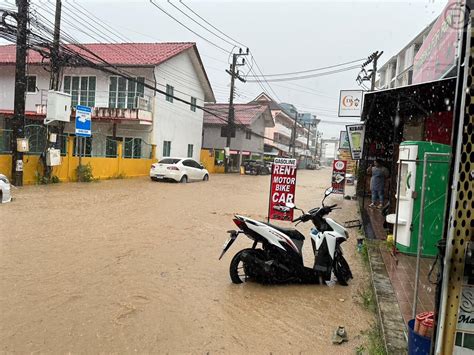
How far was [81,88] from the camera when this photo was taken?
2273 centimetres

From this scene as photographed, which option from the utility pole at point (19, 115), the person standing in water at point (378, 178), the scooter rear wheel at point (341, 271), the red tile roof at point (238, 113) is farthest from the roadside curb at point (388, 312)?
the red tile roof at point (238, 113)

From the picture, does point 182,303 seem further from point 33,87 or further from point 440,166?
point 33,87

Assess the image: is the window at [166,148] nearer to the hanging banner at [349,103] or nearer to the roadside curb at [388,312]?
the hanging banner at [349,103]

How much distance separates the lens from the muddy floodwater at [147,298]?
11.0 ft

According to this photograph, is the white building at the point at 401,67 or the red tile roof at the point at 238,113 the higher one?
the white building at the point at 401,67

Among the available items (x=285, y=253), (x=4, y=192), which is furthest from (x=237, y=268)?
(x=4, y=192)

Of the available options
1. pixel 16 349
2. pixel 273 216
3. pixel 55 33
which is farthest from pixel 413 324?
pixel 55 33

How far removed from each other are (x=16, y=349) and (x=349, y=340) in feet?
9.19

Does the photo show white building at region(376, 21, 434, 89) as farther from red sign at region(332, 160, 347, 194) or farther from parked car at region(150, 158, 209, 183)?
parked car at region(150, 158, 209, 183)

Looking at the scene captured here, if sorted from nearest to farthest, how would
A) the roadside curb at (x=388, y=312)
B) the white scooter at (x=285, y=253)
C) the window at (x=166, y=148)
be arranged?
the roadside curb at (x=388, y=312) < the white scooter at (x=285, y=253) < the window at (x=166, y=148)

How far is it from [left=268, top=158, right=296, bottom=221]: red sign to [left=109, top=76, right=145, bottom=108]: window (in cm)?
1541

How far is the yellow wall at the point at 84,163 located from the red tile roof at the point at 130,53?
515cm

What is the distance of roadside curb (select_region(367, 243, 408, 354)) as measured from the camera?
316 centimetres

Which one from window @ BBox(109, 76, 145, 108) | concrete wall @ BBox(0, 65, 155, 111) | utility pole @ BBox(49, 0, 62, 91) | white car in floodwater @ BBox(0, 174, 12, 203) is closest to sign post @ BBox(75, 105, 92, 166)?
utility pole @ BBox(49, 0, 62, 91)
